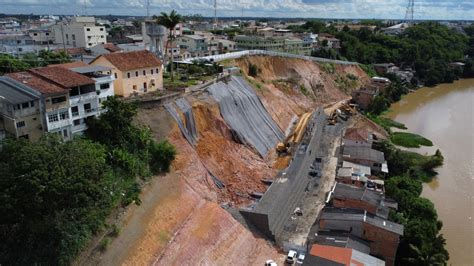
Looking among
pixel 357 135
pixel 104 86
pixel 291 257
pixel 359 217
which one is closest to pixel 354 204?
pixel 359 217

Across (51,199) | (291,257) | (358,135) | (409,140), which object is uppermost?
(51,199)

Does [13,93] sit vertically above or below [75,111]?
above

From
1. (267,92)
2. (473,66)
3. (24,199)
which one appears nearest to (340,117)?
(267,92)


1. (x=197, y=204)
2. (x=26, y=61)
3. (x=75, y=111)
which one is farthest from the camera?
(x=26, y=61)

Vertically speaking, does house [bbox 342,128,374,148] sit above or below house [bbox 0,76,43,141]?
below

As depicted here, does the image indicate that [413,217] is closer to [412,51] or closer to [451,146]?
[451,146]

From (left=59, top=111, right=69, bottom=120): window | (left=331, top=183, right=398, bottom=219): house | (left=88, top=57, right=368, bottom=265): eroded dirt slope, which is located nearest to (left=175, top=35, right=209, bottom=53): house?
(left=88, top=57, right=368, bottom=265): eroded dirt slope

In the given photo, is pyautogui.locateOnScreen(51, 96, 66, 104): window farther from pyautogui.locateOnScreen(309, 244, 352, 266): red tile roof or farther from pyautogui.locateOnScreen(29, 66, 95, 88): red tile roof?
pyautogui.locateOnScreen(309, 244, 352, 266): red tile roof

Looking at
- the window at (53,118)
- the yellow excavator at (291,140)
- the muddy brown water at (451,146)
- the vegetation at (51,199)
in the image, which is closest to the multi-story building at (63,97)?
the window at (53,118)
